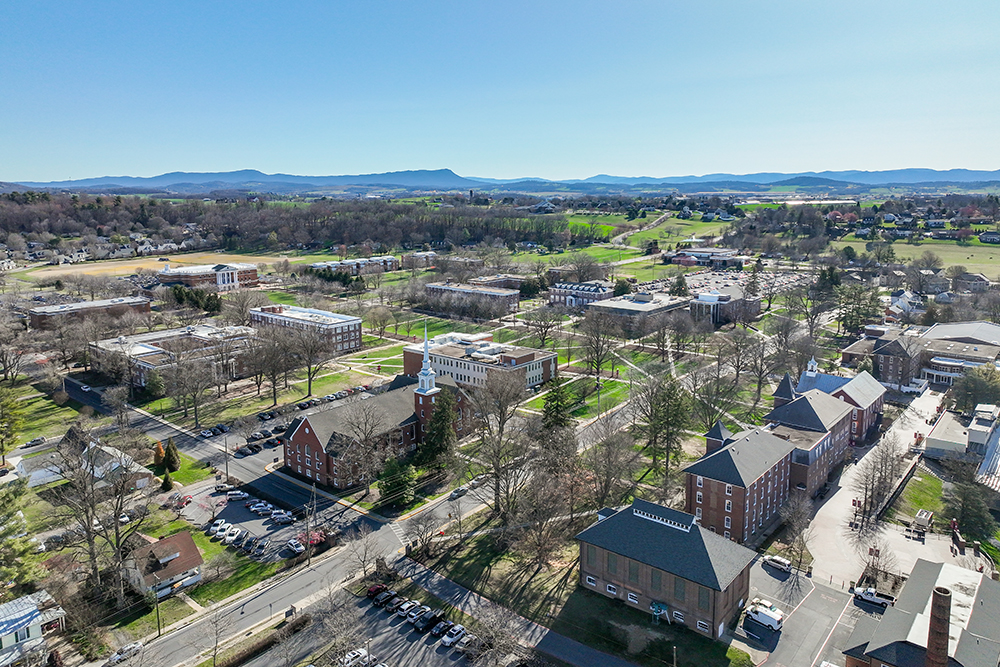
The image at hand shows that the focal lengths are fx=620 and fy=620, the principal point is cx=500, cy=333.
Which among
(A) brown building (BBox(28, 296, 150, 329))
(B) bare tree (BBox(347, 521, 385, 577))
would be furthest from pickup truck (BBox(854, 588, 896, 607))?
(A) brown building (BBox(28, 296, 150, 329))

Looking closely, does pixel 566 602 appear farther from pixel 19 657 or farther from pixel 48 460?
pixel 48 460

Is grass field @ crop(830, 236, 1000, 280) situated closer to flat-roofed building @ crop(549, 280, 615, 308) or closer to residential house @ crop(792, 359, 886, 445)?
flat-roofed building @ crop(549, 280, 615, 308)

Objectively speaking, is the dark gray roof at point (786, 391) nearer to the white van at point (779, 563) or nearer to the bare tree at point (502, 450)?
the white van at point (779, 563)

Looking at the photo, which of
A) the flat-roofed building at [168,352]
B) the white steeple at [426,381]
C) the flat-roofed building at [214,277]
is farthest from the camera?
the flat-roofed building at [214,277]

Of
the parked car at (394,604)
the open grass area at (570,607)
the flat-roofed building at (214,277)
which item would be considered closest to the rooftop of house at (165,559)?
the parked car at (394,604)

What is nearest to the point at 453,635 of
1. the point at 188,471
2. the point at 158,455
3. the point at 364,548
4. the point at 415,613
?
the point at 415,613

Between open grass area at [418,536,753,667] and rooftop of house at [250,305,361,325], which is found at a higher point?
rooftop of house at [250,305,361,325]
